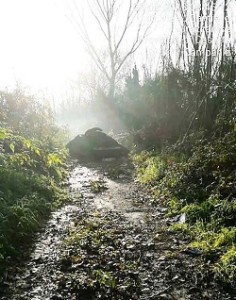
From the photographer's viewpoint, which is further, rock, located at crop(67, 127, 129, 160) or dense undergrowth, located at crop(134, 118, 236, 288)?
rock, located at crop(67, 127, 129, 160)

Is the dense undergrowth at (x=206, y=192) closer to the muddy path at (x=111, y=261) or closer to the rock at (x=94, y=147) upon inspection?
the muddy path at (x=111, y=261)

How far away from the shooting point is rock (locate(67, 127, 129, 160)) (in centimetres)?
1866

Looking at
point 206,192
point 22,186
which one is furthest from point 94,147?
point 206,192

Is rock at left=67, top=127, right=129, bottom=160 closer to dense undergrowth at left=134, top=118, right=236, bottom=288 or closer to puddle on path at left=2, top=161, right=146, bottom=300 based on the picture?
puddle on path at left=2, top=161, right=146, bottom=300

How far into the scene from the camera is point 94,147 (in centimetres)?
1956

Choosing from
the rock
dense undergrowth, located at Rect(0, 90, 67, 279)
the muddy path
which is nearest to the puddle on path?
the muddy path

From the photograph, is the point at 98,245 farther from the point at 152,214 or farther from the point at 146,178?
the point at 146,178

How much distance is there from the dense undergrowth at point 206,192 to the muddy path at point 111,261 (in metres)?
0.30

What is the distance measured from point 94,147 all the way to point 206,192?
12.0 metres

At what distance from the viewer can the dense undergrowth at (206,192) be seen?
580 centimetres

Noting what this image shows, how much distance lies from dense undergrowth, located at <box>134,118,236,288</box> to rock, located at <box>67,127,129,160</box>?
20.9 ft

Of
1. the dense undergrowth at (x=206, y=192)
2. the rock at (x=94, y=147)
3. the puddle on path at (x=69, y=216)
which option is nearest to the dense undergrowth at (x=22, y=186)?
the puddle on path at (x=69, y=216)

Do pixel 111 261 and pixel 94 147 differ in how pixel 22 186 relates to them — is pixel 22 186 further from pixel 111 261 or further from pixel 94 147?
pixel 94 147

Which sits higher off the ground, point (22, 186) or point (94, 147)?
point (94, 147)
